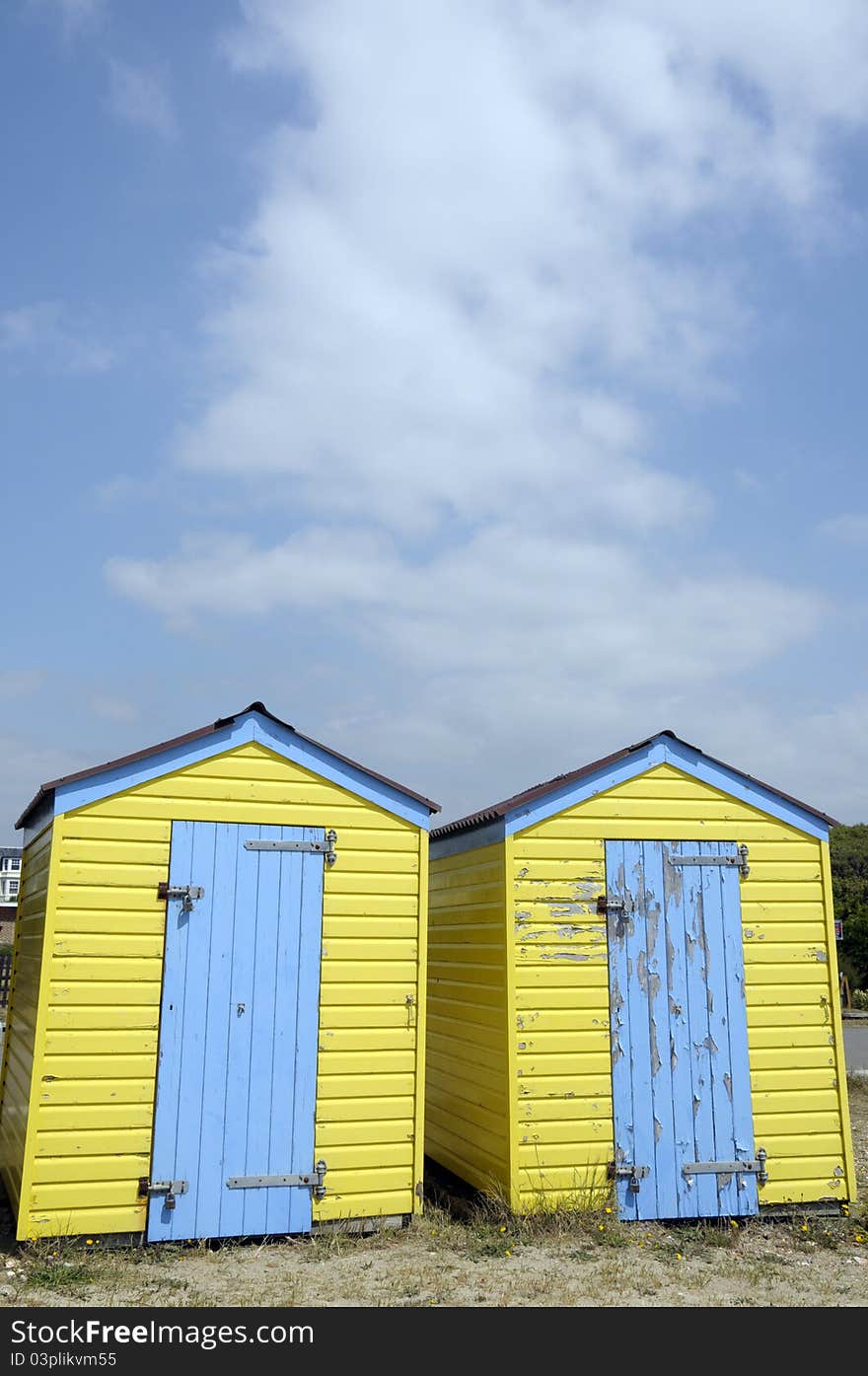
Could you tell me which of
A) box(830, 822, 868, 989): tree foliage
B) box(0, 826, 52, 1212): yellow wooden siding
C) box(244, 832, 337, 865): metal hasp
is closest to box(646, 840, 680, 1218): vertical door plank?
box(244, 832, 337, 865): metal hasp

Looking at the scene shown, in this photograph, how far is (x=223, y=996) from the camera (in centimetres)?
710

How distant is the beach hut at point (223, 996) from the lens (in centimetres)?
670

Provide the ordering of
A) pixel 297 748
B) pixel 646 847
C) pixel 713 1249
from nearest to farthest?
1. pixel 713 1249
2. pixel 297 748
3. pixel 646 847

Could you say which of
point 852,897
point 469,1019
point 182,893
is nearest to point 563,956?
point 469,1019

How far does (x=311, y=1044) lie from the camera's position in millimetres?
7199

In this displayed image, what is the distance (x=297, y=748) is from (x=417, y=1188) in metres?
3.29

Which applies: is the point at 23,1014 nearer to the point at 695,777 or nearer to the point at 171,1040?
the point at 171,1040

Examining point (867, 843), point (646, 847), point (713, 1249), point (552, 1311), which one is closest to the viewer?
point (552, 1311)

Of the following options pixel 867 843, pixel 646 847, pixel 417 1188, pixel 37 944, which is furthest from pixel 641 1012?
pixel 867 843

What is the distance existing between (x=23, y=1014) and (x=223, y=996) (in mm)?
1880

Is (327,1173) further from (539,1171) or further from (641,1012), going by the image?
(641,1012)

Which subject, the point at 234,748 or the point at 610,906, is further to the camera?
the point at 610,906

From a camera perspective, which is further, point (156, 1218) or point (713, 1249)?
point (713, 1249)

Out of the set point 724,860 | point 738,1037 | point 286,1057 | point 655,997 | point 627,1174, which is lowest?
point 627,1174
